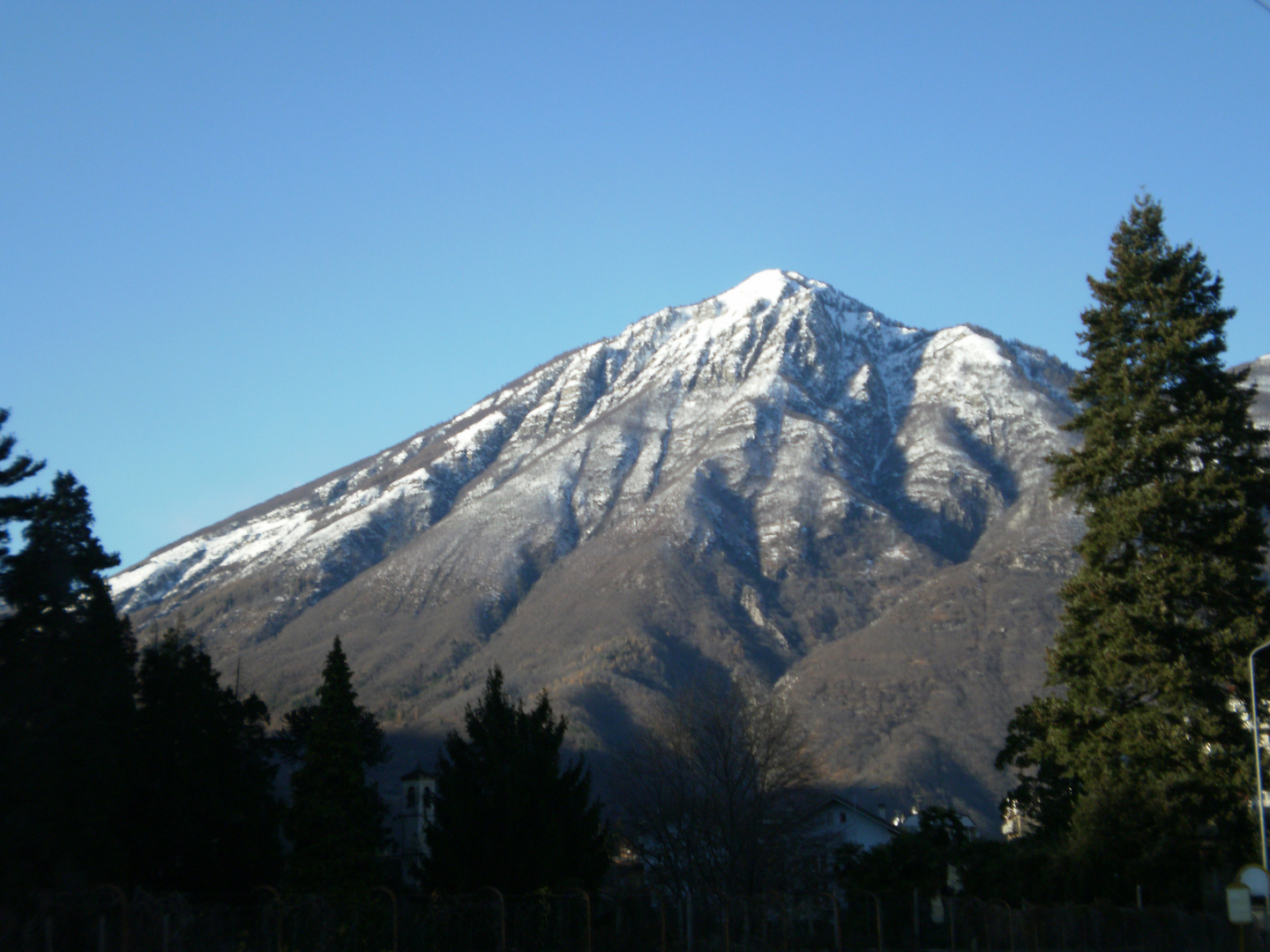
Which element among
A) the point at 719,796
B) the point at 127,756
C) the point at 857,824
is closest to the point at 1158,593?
the point at 719,796

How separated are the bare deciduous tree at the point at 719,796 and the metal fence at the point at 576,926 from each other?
7864 mm

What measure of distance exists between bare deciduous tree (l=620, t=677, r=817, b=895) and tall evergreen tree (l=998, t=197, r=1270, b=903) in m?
12.4

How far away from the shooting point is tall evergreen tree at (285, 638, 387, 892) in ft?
111

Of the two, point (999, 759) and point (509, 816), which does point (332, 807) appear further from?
point (999, 759)

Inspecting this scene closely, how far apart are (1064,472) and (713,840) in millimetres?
18575

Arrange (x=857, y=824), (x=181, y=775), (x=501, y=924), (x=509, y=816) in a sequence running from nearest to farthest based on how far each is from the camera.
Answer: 1. (x=501, y=924)
2. (x=509, y=816)
3. (x=181, y=775)
4. (x=857, y=824)

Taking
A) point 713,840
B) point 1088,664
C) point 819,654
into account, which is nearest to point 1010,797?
point 713,840

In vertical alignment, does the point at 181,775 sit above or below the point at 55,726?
below

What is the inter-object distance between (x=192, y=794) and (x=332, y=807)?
5659 millimetres

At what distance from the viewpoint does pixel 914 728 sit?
475ft

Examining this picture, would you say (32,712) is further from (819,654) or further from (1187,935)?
(819,654)

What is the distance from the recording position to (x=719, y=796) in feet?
142

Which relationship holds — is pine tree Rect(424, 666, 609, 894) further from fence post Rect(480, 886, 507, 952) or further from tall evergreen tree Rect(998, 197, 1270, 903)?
tall evergreen tree Rect(998, 197, 1270, 903)

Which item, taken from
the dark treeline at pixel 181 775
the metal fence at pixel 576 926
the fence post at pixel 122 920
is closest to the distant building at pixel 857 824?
the dark treeline at pixel 181 775
